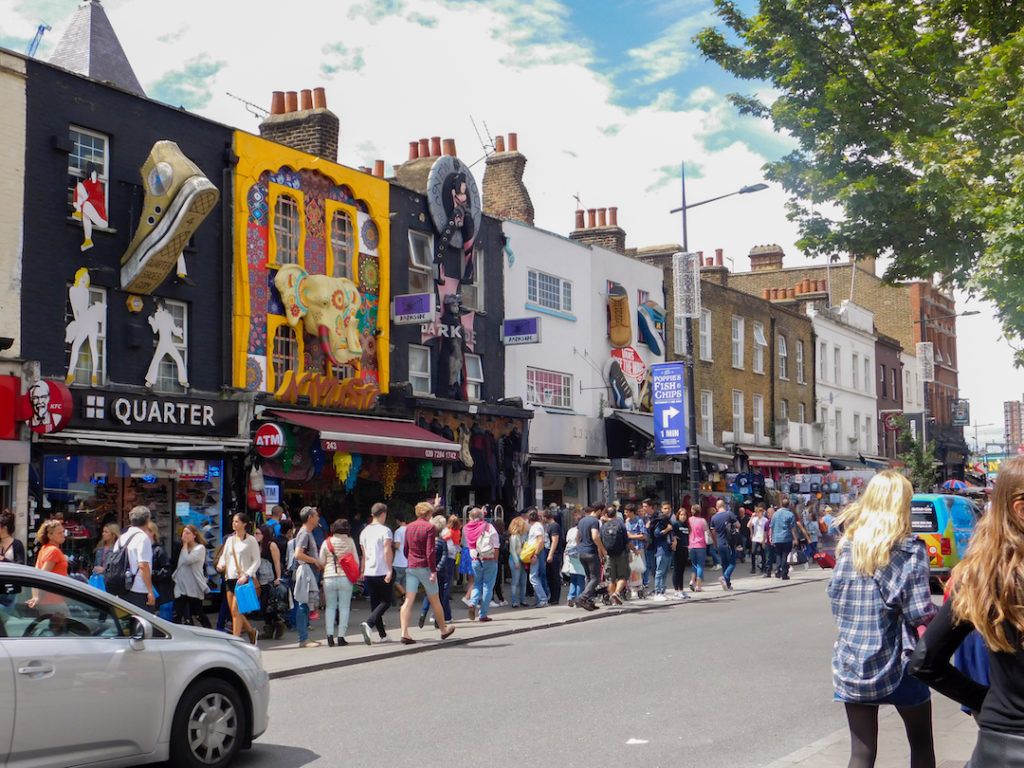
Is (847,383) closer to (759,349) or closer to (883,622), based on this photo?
(759,349)

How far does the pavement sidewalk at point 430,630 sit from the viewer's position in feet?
42.5

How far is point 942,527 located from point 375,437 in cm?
970

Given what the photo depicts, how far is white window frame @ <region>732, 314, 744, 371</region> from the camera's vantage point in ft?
123

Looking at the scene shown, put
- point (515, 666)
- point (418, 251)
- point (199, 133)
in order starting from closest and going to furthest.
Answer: point (515, 666) < point (199, 133) < point (418, 251)

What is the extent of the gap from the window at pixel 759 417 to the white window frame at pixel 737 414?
1.27 metres

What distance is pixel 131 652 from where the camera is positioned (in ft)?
22.5

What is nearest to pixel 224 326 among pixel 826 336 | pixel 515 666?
pixel 515 666

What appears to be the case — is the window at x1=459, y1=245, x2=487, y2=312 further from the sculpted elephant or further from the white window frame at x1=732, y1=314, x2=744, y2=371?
the white window frame at x1=732, y1=314, x2=744, y2=371

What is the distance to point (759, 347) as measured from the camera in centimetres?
3941

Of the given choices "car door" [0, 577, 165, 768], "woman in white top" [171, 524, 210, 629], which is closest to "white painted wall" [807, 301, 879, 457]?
"woman in white top" [171, 524, 210, 629]

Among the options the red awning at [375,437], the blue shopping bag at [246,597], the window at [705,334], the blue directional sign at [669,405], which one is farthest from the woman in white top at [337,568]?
the window at [705,334]

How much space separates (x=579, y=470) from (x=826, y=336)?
67.7 feet

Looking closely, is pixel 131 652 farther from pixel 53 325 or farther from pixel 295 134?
pixel 295 134

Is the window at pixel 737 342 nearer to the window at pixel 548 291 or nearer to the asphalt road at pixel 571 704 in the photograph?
the window at pixel 548 291
